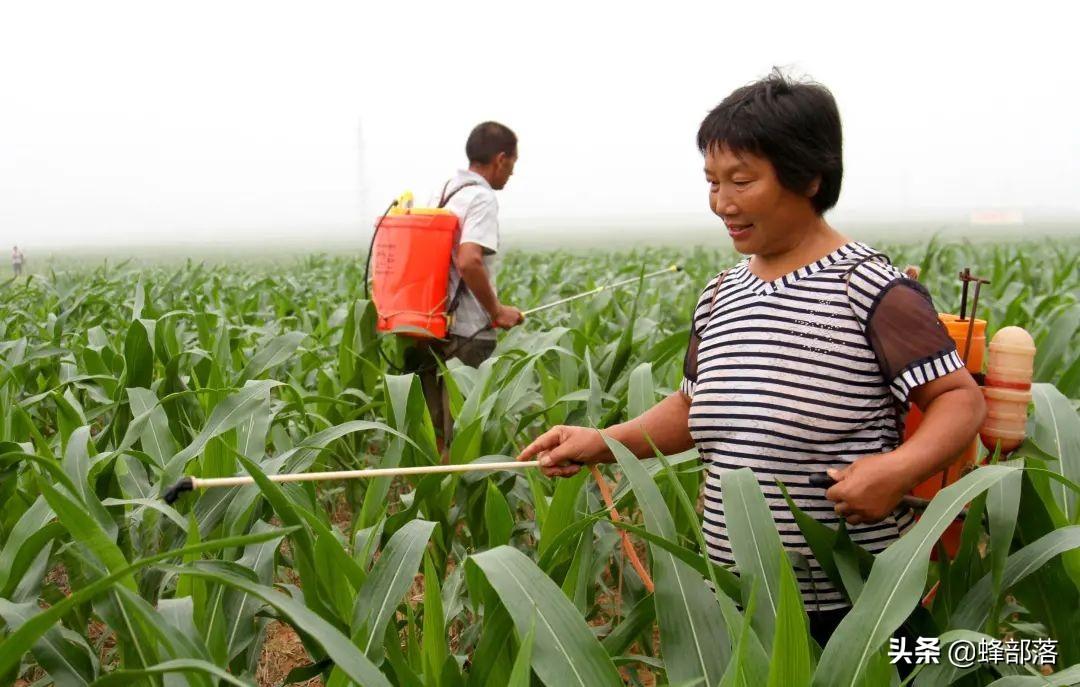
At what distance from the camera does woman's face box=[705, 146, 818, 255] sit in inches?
47.9

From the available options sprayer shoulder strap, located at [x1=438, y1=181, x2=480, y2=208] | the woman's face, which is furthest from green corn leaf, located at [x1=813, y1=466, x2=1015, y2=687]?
sprayer shoulder strap, located at [x1=438, y1=181, x2=480, y2=208]

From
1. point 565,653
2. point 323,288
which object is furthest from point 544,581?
point 323,288

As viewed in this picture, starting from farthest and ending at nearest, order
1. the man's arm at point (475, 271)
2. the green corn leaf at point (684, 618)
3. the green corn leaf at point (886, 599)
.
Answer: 1. the man's arm at point (475, 271)
2. the green corn leaf at point (684, 618)
3. the green corn leaf at point (886, 599)

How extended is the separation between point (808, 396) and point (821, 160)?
30 cm

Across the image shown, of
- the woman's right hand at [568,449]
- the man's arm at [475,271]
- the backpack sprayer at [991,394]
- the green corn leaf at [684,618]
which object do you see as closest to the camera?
the green corn leaf at [684,618]

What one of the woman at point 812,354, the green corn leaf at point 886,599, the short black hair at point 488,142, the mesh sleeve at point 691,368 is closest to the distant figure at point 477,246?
the short black hair at point 488,142

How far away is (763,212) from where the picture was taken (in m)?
1.23

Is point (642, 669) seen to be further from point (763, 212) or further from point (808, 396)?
point (763, 212)

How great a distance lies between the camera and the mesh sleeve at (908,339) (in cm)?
116

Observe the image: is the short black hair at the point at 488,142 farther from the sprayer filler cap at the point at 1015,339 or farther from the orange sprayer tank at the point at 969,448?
the sprayer filler cap at the point at 1015,339

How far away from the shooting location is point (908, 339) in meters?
1.16

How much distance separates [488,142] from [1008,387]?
82.7 inches

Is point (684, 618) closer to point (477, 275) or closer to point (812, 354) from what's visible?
point (812, 354)

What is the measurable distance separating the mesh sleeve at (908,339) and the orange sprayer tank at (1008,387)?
2.6 inches
